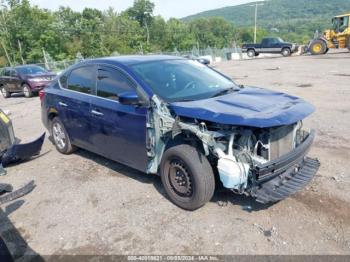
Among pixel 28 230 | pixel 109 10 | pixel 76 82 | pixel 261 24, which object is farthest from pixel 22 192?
pixel 261 24

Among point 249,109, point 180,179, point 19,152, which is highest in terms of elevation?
point 249,109

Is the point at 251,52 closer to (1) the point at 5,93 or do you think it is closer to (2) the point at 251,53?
(2) the point at 251,53

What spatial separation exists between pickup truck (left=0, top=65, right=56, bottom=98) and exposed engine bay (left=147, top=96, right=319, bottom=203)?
13.1 meters

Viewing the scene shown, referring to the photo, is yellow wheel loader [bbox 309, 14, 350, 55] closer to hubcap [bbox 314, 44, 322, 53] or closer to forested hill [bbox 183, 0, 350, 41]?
hubcap [bbox 314, 44, 322, 53]

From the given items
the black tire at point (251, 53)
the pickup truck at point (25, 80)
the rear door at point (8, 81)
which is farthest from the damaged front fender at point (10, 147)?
the black tire at point (251, 53)

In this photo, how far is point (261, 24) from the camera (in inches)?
5876

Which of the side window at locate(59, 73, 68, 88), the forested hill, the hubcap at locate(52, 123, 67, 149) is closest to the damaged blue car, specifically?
the side window at locate(59, 73, 68, 88)

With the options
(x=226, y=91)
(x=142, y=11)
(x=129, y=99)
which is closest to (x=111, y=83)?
(x=129, y=99)

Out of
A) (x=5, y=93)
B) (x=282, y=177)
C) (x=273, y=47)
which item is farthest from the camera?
(x=273, y=47)

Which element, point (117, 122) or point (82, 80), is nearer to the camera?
point (117, 122)

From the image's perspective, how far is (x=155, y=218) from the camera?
12.2ft

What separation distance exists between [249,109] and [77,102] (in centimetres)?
286

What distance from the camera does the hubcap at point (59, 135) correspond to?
19.2 ft

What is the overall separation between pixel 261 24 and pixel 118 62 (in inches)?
6206
